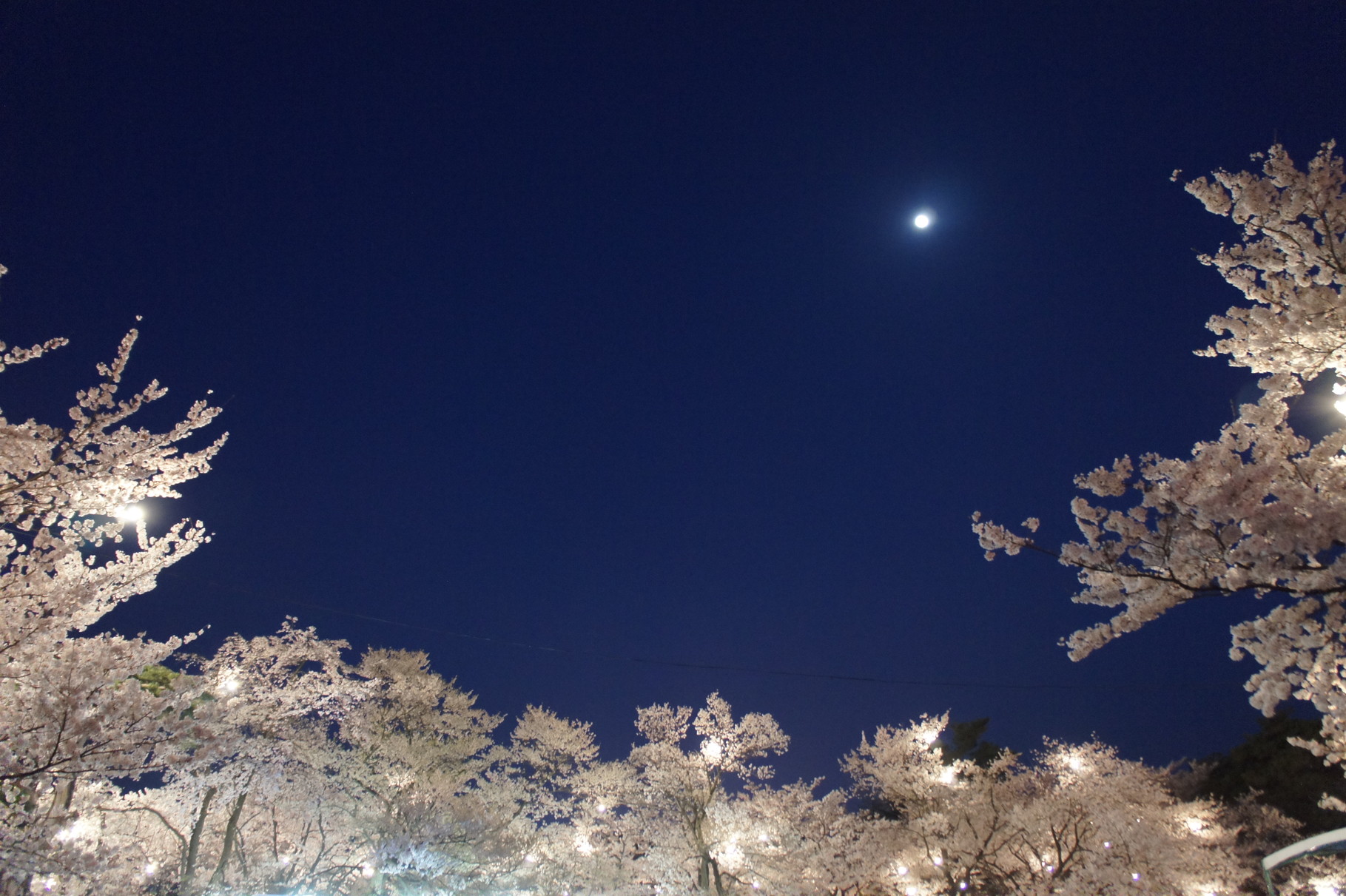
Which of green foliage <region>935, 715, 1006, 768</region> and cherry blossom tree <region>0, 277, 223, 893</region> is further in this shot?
green foliage <region>935, 715, 1006, 768</region>

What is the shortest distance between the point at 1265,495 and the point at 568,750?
2339cm

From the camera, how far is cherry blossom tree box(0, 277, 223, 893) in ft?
16.7

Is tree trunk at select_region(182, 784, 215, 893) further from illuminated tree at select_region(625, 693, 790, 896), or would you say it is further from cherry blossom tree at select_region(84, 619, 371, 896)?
illuminated tree at select_region(625, 693, 790, 896)

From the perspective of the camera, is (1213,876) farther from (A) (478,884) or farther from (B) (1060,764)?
(A) (478,884)

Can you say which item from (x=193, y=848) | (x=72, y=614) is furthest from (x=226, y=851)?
(x=72, y=614)

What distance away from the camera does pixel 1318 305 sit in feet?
14.9

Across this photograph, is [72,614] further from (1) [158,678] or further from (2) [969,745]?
(2) [969,745]

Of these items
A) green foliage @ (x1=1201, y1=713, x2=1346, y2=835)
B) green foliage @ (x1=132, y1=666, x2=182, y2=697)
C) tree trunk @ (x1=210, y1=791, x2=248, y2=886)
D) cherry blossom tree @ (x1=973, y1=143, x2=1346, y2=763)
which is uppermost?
cherry blossom tree @ (x1=973, y1=143, x2=1346, y2=763)

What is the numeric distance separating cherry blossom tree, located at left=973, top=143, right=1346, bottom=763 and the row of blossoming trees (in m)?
0.02

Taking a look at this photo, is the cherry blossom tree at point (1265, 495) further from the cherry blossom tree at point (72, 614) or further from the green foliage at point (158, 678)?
the green foliage at point (158, 678)

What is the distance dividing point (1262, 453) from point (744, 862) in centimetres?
A: 1926

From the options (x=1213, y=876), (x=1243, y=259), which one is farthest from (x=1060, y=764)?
(x=1243, y=259)

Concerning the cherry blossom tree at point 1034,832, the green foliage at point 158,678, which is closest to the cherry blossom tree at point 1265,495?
the cherry blossom tree at point 1034,832

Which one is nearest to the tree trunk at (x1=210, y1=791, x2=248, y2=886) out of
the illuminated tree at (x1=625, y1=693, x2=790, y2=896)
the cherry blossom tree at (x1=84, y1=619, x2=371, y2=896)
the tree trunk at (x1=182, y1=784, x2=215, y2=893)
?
the cherry blossom tree at (x1=84, y1=619, x2=371, y2=896)
